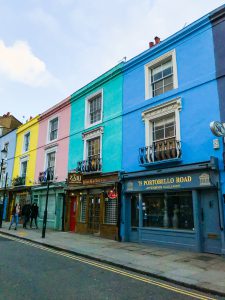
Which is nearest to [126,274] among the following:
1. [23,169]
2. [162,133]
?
[162,133]

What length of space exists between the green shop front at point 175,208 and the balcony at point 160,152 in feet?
1.65

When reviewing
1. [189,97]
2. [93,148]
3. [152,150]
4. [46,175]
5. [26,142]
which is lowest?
[46,175]

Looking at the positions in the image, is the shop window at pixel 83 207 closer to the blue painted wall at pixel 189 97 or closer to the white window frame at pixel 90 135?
the white window frame at pixel 90 135

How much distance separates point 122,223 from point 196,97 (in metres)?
6.62

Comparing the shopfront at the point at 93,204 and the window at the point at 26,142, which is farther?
the window at the point at 26,142

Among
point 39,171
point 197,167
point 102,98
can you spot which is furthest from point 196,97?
point 39,171

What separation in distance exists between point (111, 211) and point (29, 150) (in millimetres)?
11330

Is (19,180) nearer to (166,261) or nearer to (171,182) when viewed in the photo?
(171,182)

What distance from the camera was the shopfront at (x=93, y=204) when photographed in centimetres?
1298

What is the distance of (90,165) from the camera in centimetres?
1478

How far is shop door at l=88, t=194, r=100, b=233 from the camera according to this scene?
14.0 metres

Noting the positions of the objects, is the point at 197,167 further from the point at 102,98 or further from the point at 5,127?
the point at 5,127

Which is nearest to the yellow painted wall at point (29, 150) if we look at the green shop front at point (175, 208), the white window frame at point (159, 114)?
the green shop front at point (175, 208)

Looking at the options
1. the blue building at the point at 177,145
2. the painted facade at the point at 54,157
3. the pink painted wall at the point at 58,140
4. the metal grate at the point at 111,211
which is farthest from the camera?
the pink painted wall at the point at 58,140
